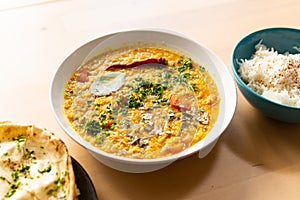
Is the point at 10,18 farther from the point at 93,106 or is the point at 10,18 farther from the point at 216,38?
the point at 216,38

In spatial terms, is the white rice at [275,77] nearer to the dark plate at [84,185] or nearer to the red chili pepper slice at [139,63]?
the red chili pepper slice at [139,63]

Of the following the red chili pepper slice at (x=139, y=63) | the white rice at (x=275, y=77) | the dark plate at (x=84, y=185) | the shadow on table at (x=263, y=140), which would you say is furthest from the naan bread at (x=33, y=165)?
the white rice at (x=275, y=77)

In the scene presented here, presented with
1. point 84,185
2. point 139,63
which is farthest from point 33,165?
point 139,63

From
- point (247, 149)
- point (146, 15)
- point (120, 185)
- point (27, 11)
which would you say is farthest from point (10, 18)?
point (247, 149)

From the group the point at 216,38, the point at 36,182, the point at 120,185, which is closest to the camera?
the point at 36,182

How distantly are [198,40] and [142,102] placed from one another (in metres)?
0.51

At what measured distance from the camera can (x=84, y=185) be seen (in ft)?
3.67

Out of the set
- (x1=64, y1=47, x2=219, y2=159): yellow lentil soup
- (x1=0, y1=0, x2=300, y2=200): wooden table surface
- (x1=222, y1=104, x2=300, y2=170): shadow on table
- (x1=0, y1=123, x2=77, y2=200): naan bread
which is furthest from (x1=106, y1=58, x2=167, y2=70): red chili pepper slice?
(x1=0, y1=123, x2=77, y2=200): naan bread

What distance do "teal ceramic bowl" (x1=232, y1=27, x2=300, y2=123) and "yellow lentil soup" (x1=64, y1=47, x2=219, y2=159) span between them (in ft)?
0.36

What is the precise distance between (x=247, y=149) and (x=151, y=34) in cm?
56

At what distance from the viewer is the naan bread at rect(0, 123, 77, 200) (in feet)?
3.43

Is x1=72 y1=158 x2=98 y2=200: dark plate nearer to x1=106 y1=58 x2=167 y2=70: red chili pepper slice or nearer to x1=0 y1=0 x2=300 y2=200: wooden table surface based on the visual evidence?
x1=0 y1=0 x2=300 y2=200: wooden table surface

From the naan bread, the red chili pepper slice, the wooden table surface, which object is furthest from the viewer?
the red chili pepper slice

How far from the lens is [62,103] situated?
1340mm
